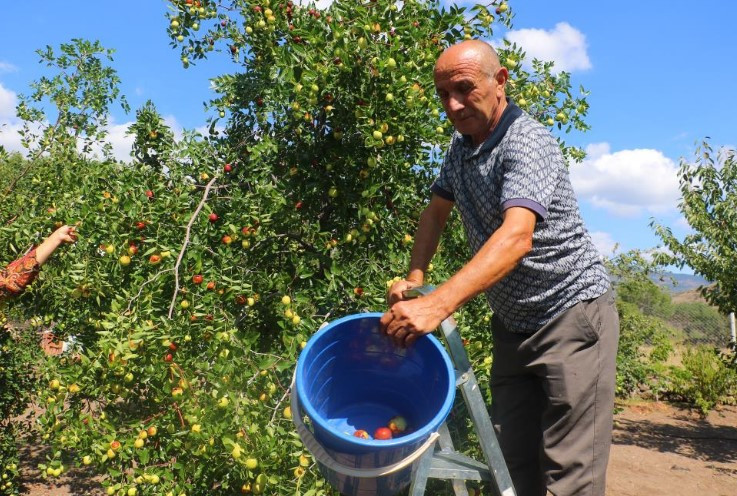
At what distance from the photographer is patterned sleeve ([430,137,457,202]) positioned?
1.96 m

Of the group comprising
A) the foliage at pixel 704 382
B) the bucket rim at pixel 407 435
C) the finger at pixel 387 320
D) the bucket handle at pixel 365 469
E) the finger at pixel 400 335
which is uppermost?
the finger at pixel 387 320

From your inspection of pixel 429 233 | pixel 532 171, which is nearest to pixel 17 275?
pixel 429 233

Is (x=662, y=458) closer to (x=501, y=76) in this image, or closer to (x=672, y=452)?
(x=672, y=452)

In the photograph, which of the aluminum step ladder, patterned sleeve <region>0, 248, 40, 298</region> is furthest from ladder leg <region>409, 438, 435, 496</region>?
patterned sleeve <region>0, 248, 40, 298</region>

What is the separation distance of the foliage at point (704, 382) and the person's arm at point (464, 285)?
29.6ft

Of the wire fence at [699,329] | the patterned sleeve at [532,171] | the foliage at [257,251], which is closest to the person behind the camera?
the patterned sleeve at [532,171]

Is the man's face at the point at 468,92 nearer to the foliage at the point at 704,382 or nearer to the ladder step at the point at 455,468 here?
the ladder step at the point at 455,468

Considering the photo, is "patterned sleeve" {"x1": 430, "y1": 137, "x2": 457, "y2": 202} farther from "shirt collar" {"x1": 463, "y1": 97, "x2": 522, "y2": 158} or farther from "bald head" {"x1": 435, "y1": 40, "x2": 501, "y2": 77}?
"bald head" {"x1": 435, "y1": 40, "x2": 501, "y2": 77}

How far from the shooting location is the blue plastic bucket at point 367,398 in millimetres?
1458

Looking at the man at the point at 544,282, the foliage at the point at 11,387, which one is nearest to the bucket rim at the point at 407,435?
the man at the point at 544,282

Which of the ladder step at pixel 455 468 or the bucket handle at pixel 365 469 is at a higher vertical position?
the bucket handle at pixel 365 469

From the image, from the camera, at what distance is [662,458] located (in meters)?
6.76

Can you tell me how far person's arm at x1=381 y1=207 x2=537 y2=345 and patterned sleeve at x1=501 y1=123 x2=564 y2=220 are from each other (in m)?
0.05

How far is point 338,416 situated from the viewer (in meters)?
1.93
